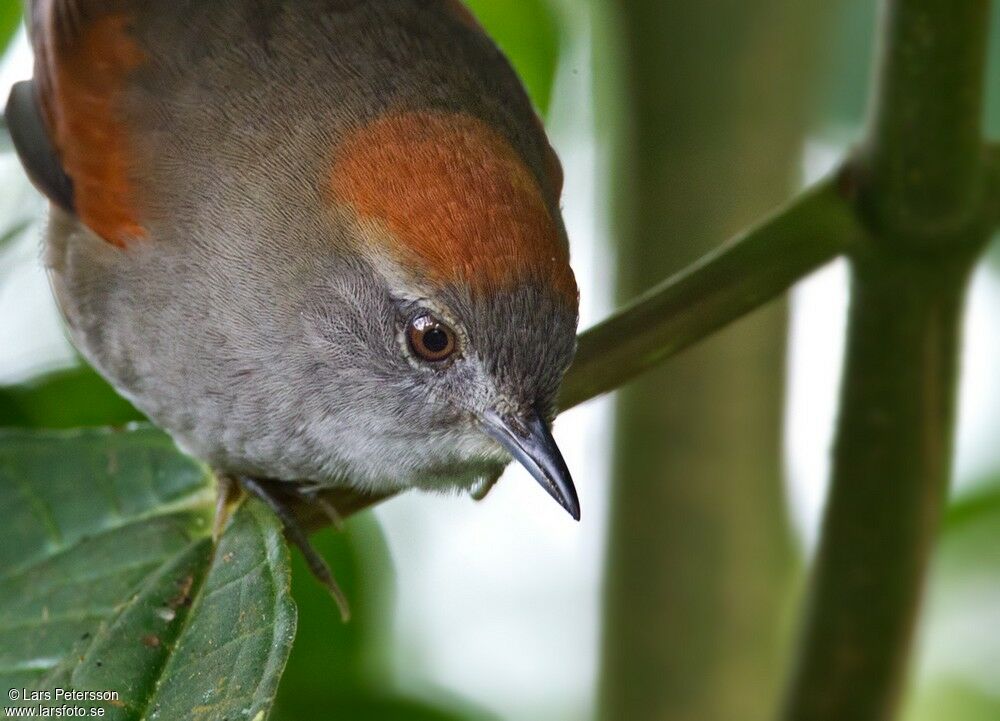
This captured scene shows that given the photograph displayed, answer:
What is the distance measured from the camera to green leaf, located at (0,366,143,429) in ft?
9.55

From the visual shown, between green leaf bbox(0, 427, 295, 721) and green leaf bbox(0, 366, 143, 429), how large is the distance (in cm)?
37

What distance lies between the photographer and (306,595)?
299cm

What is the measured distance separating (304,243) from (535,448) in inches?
25.5

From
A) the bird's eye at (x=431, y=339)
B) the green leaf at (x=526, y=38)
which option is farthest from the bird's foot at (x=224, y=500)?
the green leaf at (x=526, y=38)

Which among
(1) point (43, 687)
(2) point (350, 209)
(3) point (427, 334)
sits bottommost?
(1) point (43, 687)

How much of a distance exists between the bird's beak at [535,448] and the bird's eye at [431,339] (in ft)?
0.55

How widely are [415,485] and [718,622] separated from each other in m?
0.88

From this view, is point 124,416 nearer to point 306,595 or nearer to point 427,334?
point 306,595

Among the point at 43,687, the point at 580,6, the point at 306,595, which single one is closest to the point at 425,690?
the point at 306,595

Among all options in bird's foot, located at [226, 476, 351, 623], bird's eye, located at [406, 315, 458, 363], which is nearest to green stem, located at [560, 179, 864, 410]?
bird's eye, located at [406, 315, 458, 363]

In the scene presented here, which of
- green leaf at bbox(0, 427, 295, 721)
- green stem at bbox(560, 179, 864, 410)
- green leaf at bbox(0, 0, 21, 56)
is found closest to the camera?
green leaf at bbox(0, 427, 295, 721)

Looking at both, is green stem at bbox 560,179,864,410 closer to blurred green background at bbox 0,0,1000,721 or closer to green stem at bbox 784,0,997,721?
green stem at bbox 784,0,997,721

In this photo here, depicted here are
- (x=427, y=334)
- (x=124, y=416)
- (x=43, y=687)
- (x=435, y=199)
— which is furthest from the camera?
(x=124, y=416)

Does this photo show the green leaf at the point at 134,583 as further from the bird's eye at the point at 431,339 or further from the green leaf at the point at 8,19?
the green leaf at the point at 8,19
